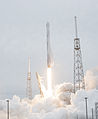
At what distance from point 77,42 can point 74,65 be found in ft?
13.0

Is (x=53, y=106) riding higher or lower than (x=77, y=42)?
lower

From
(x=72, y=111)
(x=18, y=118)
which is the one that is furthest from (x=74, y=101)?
(x=18, y=118)

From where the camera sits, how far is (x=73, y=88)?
5628cm

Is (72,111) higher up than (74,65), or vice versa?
(74,65)

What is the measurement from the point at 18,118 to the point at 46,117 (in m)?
4.26

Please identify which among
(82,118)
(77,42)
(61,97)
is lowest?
(82,118)

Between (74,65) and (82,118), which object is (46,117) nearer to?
(82,118)

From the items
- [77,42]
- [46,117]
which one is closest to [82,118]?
[46,117]

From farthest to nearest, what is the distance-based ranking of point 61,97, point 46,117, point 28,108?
point 61,97
point 28,108
point 46,117

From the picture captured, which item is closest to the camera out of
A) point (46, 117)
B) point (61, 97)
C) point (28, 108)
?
point (46, 117)

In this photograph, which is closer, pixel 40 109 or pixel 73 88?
pixel 40 109

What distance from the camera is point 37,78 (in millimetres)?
56719

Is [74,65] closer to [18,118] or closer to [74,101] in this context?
[74,101]

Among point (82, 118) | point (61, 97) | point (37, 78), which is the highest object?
point (37, 78)
